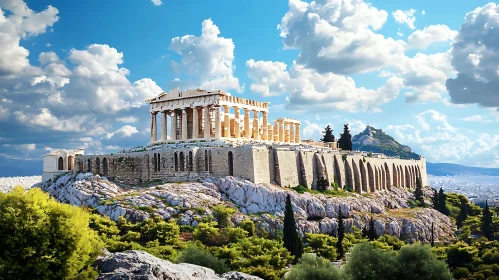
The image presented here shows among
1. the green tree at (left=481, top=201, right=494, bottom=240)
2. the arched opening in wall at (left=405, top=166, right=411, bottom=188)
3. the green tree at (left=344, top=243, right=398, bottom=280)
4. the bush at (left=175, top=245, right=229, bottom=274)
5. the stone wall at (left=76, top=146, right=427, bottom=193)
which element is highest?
the stone wall at (left=76, top=146, right=427, bottom=193)

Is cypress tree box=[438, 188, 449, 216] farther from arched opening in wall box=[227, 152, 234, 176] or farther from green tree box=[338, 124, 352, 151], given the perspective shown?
arched opening in wall box=[227, 152, 234, 176]

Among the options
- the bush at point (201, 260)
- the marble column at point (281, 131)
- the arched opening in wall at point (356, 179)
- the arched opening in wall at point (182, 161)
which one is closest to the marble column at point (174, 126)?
the arched opening in wall at point (182, 161)

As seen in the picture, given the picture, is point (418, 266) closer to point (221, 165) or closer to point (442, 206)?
point (221, 165)

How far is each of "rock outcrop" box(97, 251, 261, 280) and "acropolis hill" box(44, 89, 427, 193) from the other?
1726 inches

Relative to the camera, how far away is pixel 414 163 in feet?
399

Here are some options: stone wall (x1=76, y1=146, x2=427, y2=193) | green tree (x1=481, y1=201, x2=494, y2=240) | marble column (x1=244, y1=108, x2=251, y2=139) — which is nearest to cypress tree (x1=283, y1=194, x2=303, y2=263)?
stone wall (x1=76, y1=146, x2=427, y2=193)

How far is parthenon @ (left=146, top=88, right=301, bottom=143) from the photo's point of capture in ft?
250

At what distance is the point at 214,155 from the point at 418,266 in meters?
33.0

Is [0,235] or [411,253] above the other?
[0,235]

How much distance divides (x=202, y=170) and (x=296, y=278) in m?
35.3

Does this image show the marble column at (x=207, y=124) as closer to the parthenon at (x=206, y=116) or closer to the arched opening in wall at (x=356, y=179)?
the parthenon at (x=206, y=116)

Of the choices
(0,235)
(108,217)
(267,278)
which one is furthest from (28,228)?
(108,217)

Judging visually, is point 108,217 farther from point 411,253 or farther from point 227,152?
point 411,253

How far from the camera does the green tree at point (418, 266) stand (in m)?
41.7
